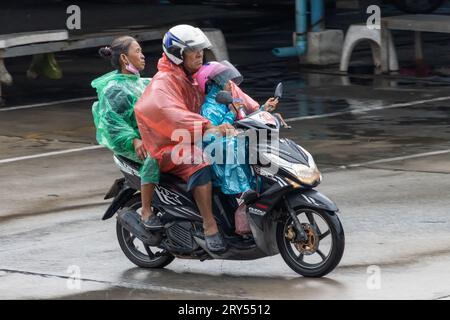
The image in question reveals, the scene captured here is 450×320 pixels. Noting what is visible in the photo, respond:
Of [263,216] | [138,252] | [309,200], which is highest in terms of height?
[309,200]

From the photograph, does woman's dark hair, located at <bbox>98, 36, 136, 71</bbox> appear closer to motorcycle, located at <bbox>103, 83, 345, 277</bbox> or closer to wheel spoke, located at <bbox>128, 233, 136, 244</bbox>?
motorcycle, located at <bbox>103, 83, 345, 277</bbox>

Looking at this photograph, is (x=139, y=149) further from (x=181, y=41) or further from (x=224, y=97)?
(x=224, y=97)

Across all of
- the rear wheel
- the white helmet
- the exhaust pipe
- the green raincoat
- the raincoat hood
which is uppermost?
the white helmet

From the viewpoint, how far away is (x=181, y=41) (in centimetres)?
866

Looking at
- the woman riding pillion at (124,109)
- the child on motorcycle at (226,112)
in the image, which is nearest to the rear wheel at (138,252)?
the woman riding pillion at (124,109)

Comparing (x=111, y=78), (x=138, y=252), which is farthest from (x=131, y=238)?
(x=111, y=78)

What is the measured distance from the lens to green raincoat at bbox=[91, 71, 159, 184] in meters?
9.09

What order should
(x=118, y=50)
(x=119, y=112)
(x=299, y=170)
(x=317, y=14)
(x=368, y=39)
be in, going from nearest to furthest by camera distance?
(x=299, y=170), (x=119, y=112), (x=118, y=50), (x=368, y=39), (x=317, y=14)

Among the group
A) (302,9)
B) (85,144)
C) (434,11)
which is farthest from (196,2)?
(85,144)

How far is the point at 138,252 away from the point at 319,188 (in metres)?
2.73

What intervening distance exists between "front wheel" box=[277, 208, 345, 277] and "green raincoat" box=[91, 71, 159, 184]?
1185mm

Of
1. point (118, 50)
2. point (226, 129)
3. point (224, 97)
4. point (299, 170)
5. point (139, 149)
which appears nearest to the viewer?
point (224, 97)

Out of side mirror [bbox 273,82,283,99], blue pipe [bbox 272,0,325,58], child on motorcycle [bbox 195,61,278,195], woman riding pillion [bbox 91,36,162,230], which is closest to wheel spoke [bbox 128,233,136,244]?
woman riding pillion [bbox 91,36,162,230]

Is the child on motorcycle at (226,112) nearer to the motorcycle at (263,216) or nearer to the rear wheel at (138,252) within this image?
the motorcycle at (263,216)
